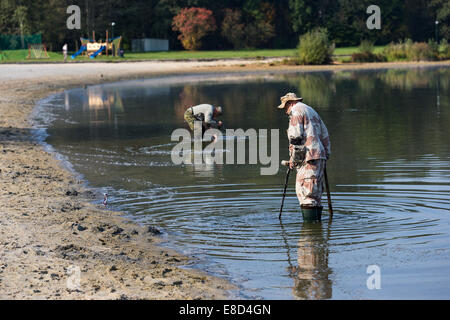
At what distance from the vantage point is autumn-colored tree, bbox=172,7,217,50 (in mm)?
73188

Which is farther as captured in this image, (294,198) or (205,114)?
(205,114)

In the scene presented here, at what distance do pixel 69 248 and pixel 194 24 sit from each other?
6658 cm

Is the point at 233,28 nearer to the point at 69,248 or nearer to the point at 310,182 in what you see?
the point at 310,182

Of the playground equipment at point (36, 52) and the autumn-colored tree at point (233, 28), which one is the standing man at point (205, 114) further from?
the autumn-colored tree at point (233, 28)

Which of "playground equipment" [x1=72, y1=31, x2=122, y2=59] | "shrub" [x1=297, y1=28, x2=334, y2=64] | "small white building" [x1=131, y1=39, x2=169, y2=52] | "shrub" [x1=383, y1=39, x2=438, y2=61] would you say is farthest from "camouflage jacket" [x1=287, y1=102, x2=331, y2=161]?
"small white building" [x1=131, y1=39, x2=169, y2=52]

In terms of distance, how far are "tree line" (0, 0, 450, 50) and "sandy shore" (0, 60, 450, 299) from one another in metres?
57.4

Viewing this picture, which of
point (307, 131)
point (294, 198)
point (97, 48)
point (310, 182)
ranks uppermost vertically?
point (97, 48)

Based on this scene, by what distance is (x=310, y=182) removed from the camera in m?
9.32

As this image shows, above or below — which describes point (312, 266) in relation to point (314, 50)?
below

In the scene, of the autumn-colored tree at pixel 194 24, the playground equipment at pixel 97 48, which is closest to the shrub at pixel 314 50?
the playground equipment at pixel 97 48

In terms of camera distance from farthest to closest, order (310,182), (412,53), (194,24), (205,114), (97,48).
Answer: (194,24)
(97,48)
(412,53)
(205,114)
(310,182)

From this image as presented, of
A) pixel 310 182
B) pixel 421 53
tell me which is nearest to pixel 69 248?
pixel 310 182
